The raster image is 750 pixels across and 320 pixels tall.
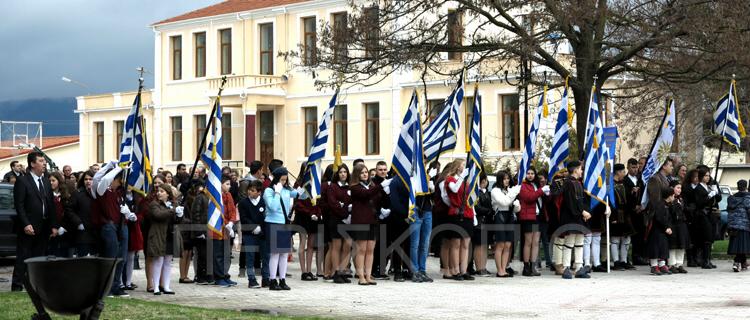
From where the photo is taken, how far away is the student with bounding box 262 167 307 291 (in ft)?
58.1

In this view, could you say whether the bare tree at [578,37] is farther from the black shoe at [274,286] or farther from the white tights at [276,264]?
the black shoe at [274,286]

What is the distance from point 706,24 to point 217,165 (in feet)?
33.6

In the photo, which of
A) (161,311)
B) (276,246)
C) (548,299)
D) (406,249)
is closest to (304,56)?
(406,249)

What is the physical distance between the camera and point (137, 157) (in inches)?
688

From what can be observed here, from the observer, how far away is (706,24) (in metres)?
22.8

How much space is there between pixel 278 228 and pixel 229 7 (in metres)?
41.1

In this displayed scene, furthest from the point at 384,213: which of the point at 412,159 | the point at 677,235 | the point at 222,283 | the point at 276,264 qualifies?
the point at 677,235

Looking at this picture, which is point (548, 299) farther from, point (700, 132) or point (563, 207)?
point (700, 132)

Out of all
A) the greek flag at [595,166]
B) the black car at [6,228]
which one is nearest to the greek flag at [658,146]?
the greek flag at [595,166]

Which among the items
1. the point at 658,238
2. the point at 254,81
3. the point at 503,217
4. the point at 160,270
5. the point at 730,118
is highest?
the point at 254,81

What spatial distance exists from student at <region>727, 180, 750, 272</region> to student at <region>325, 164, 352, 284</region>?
710 cm

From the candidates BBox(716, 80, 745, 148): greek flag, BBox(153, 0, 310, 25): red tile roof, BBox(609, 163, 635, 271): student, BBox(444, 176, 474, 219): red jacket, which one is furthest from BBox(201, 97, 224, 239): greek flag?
BBox(153, 0, 310, 25): red tile roof

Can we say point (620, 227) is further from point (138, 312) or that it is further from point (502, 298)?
point (138, 312)

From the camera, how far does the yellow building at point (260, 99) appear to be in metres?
50.1
